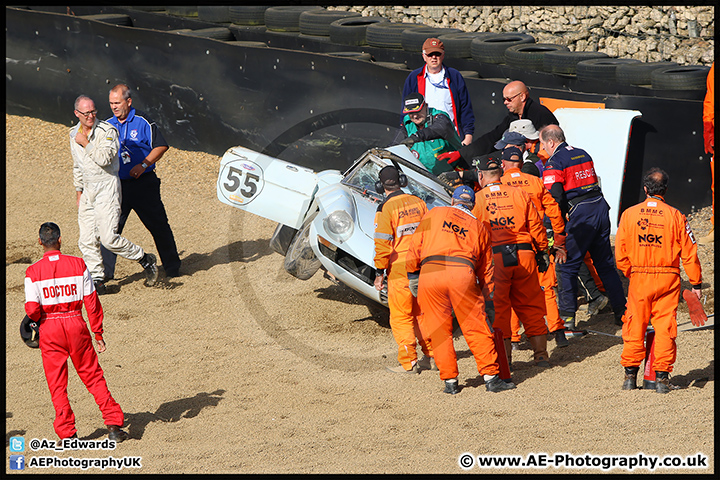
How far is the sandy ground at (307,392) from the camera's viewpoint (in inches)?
222

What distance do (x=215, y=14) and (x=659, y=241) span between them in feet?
37.5

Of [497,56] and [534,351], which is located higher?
[497,56]

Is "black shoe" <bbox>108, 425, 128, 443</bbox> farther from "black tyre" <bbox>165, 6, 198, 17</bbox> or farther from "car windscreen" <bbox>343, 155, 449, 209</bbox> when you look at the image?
"black tyre" <bbox>165, 6, 198, 17</bbox>

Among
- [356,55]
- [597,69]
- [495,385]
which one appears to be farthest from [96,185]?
[597,69]

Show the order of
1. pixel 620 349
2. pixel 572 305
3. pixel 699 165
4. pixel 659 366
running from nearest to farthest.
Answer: pixel 659 366 → pixel 620 349 → pixel 572 305 → pixel 699 165

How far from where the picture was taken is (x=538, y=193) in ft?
23.8

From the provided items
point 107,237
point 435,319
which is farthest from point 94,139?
point 435,319

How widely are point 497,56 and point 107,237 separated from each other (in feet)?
21.8

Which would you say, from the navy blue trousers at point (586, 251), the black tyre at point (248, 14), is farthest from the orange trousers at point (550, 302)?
the black tyre at point (248, 14)

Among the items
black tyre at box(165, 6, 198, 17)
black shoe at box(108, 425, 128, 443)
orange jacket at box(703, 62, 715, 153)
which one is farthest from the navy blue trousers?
black tyre at box(165, 6, 198, 17)

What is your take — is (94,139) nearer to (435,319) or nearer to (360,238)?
(360,238)

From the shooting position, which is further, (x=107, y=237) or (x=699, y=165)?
(x=699, y=165)

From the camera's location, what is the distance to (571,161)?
7.77 meters

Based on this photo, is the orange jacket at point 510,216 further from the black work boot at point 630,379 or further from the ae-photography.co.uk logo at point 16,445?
the ae-photography.co.uk logo at point 16,445
